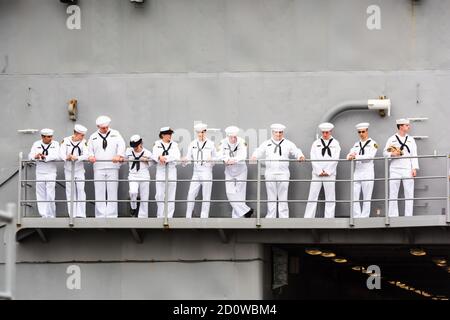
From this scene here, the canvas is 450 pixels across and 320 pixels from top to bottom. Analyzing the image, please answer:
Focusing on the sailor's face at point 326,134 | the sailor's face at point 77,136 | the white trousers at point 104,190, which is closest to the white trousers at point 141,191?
the white trousers at point 104,190

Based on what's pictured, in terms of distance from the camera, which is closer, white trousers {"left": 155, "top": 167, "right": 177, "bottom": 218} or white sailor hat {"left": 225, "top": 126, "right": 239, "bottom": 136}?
white sailor hat {"left": 225, "top": 126, "right": 239, "bottom": 136}

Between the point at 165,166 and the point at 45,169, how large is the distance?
2164 millimetres

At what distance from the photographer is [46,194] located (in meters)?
23.0

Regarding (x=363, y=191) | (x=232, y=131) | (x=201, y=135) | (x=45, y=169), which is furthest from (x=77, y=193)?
(x=363, y=191)

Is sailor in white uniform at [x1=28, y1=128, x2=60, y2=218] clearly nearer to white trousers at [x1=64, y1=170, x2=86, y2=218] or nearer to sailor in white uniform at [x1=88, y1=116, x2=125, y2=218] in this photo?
white trousers at [x1=64, y1=170, x2=86, y2=218]

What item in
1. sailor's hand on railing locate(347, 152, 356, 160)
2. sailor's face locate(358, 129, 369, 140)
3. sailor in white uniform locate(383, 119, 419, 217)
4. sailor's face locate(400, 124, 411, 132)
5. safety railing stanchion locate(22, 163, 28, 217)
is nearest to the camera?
sailor's hand on railing locate(347, 152, 356, 160)

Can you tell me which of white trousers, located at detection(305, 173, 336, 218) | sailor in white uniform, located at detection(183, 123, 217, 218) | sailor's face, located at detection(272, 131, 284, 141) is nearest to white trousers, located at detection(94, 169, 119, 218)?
sailor in white uniform, located at detection(183, 123, 217, 218)

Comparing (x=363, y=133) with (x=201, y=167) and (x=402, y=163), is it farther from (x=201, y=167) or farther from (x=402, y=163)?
(x=201, y=167)

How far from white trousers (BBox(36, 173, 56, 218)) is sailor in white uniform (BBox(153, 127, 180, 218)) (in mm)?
1845

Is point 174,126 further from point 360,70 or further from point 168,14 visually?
point 360,70

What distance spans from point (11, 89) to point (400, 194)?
7299 mm

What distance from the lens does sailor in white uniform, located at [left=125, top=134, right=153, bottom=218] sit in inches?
899

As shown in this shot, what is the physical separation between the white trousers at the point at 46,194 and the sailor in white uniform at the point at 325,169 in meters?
4.47
